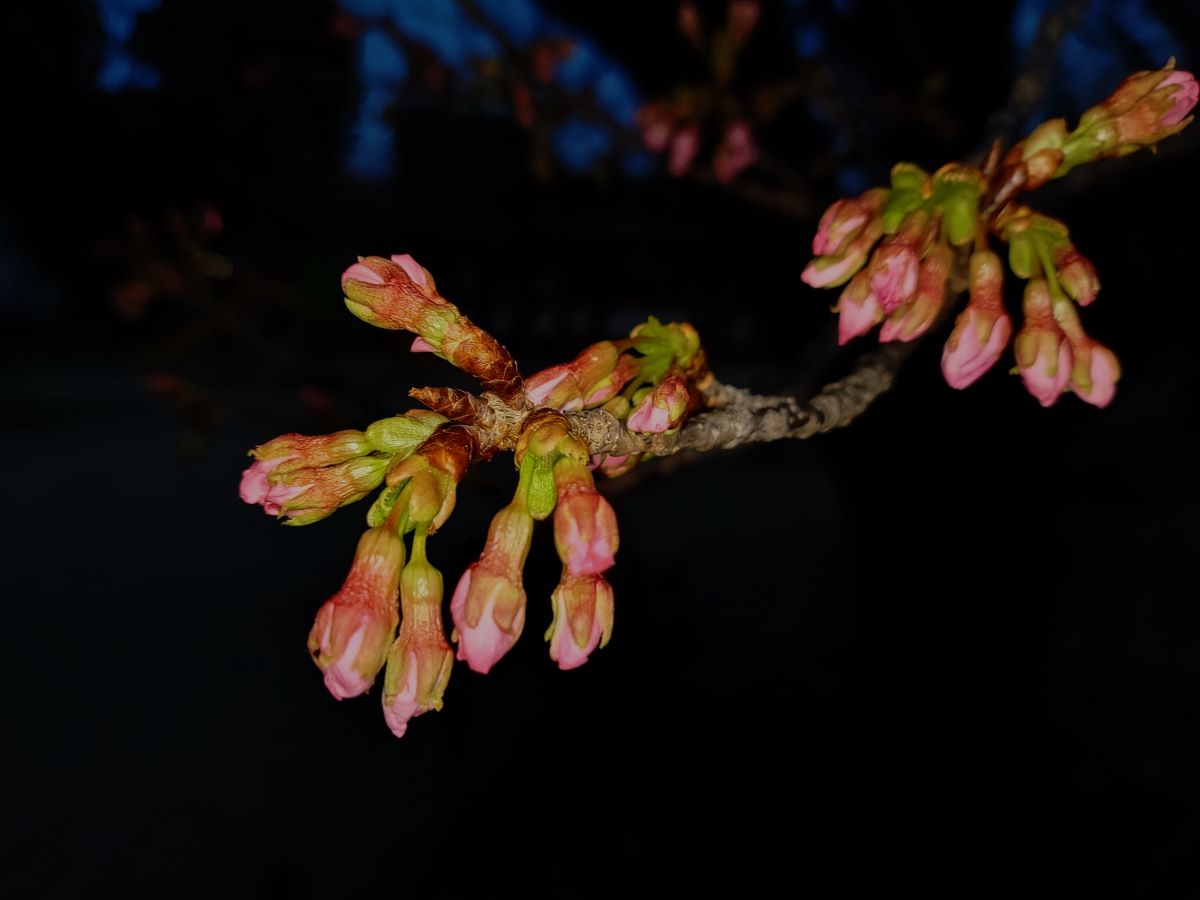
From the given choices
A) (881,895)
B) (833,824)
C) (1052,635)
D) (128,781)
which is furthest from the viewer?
(1052,635)

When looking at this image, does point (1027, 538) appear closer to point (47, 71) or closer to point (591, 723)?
point (591, 723)

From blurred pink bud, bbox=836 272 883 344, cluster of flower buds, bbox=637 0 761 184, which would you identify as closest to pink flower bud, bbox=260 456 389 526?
blurred pink bud, bbox=836 272 883 344

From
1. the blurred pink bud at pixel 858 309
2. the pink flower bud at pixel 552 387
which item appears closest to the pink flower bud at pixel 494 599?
the pink flower bud at pixel 552 387

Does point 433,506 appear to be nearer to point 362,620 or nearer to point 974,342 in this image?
point 362,620

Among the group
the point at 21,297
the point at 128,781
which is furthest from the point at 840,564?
the point at 21,297

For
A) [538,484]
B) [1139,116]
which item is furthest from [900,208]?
[538,484]
